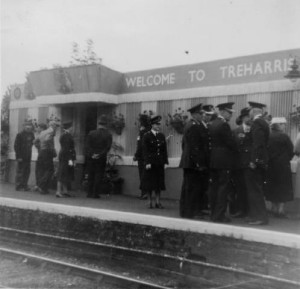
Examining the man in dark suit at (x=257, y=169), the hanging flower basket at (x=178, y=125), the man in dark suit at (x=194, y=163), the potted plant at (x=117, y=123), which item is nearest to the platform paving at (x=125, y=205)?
the man in dark suit at (x=257, y=169)

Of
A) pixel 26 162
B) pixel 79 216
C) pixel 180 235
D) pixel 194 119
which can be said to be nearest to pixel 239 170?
pixel 194 119

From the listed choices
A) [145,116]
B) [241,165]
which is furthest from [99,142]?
[241,165]

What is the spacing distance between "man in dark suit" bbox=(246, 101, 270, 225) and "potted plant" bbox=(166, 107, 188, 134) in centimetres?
387

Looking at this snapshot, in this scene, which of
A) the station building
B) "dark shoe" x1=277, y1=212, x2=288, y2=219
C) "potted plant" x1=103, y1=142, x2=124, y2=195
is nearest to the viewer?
"dark shoe" x1=277, y1=212, x2=288, y2=219

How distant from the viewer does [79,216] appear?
8.82 meters

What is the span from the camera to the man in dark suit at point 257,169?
24.6ft

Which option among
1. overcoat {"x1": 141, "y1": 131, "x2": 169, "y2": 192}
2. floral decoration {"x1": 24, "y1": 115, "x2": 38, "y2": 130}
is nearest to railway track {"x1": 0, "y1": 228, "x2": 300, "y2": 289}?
overcoat {"x1": 141, "y1": 131, "x2": 169, "y2": 192}

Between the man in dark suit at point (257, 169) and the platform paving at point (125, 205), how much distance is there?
212 millimetres

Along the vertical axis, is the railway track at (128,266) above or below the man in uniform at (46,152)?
below

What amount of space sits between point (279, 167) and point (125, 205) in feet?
11.0

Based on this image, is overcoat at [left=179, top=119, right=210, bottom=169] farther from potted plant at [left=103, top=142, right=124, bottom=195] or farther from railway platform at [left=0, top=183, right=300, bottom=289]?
potted plant at [left=103, top=142, right=124, bottom=195]

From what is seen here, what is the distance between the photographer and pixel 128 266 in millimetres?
7328

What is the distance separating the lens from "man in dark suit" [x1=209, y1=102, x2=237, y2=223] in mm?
7637

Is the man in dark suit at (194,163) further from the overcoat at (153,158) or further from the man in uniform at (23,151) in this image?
the man in uniform at (23,151)
